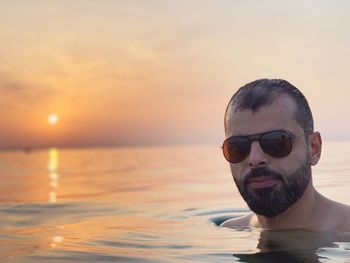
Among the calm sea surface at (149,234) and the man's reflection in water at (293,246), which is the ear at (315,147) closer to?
the calm sea surface at (149,234)

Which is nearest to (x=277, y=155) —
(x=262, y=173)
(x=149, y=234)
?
(x=262, y=173)

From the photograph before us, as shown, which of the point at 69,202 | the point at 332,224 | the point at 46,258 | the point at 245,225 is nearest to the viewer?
the point at 46,258

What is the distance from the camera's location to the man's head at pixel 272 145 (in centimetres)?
519

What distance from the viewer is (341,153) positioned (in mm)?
20844

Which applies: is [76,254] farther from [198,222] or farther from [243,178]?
[198,222]

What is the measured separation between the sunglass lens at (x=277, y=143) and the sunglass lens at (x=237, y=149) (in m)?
0.19

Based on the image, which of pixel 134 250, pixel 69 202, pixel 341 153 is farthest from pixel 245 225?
pixel 341 153

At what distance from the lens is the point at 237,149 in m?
→ 5.42

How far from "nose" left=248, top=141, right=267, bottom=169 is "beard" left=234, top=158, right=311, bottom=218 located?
0.06m

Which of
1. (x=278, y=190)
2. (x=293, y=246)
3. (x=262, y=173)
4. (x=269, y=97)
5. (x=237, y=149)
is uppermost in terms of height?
(x=269, y=97)

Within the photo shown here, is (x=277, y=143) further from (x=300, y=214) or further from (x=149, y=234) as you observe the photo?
(x=149, y=234)

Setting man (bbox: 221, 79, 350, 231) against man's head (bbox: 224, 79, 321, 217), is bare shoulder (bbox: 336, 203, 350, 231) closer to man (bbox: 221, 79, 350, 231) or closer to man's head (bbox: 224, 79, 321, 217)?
man (bbox: 221, 79, 350, 231)

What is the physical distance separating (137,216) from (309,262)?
13.8 ft

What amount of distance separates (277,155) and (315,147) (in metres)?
0.51
